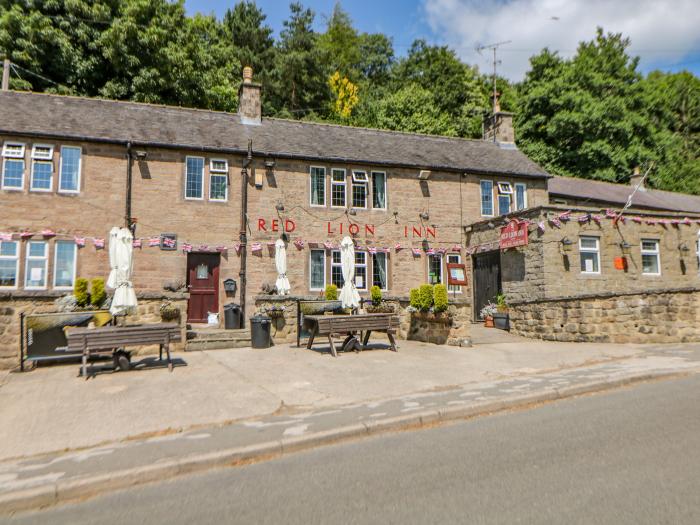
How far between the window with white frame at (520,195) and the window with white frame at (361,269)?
770 centimetres

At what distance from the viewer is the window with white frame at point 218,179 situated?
18.1 metres

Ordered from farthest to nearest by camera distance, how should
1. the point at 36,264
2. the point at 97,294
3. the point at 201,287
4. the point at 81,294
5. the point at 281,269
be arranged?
the point at 201,287 < the point at 36,264 < the point at 281,269 < the point at 97,294 < the point at 81,294

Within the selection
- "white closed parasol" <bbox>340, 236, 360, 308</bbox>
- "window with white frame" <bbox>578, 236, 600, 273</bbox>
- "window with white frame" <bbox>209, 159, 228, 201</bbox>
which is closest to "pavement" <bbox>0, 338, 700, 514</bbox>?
"white closed parasol" <bbox>340, 236, 360, 308</bbox>

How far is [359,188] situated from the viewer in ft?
65.4

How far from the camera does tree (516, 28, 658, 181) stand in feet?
112

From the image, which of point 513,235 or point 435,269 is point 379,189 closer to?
point 435,269

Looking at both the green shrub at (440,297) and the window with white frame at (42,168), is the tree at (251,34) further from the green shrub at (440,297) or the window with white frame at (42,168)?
the green shrub at (440,297)

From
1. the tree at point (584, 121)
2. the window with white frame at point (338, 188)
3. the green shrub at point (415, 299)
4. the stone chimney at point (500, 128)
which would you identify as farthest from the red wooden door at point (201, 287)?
the tree at point (584, 121)

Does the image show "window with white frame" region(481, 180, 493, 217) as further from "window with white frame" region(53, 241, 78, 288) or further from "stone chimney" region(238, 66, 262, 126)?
"window with white frame" region(53, 241, 78, 288)

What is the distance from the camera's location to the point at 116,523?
367cm

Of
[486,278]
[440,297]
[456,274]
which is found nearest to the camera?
[440,297]

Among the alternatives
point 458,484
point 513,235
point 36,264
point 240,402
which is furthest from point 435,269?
point 458,484

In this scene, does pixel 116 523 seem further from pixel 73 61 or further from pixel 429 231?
pixel 73 61

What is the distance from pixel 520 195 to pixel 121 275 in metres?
17.4
